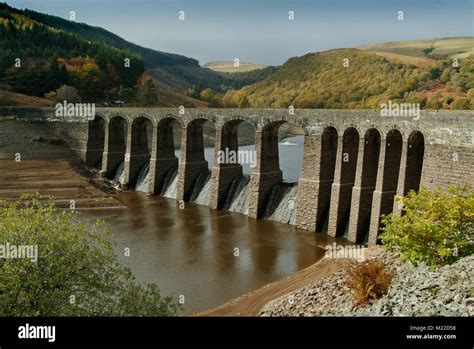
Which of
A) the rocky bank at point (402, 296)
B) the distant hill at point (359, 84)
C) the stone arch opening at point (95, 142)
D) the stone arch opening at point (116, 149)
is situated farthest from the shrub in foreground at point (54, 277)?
the distant hill at point (359, 84)

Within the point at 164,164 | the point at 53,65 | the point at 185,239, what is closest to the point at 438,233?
the point at 185,239

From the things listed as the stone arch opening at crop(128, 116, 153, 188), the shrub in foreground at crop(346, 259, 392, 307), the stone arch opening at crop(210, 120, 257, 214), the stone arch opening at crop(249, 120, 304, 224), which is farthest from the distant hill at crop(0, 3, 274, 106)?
the shrub in foreground at crop(346, 259, 392, 307)

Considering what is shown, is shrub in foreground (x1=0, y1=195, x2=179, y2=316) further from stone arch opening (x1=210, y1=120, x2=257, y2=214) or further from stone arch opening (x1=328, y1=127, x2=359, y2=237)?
stone arch opening (x1=210, y1=120, x2=257, y2=214)

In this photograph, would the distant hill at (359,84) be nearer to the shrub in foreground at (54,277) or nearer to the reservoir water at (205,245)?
the reservoir water at (205,245)

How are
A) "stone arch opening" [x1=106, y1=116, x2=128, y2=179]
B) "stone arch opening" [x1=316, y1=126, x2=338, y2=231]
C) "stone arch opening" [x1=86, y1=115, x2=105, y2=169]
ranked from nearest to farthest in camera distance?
1. "stone arch opening" [x1=316, y1=126, x2=338, y2=231]
2. "stone arch opening" [x1=106, y1=116, x2=128, y2=179]
3. "stone arch opening" [x1=86, y1=115, x2=105, y2=169]
